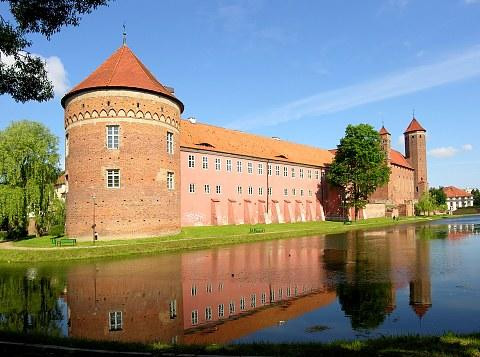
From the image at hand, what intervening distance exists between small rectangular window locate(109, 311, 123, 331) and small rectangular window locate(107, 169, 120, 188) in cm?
1910

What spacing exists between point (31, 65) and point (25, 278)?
32.0 feet

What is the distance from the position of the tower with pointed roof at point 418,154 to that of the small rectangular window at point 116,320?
9483cm

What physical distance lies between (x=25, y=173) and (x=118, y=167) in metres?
10.8

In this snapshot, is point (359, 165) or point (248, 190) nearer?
point (248, 190)

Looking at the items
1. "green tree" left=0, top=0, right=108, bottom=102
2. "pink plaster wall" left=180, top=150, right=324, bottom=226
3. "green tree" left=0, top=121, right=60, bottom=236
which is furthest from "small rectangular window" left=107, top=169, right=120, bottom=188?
"green tree" left=0, top=0, right=108, bottom=102

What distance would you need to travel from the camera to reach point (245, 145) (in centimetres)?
5047

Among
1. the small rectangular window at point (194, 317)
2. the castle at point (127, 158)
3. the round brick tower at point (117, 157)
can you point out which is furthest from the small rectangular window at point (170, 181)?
the small rectangular window at point (194, 317)

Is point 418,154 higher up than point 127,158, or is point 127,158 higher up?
point 418,154

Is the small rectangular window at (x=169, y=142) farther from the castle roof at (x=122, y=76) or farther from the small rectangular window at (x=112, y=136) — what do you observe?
the small rectangular window at (x=112, y=136)

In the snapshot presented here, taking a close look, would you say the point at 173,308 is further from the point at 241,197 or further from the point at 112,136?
the point at 241,197

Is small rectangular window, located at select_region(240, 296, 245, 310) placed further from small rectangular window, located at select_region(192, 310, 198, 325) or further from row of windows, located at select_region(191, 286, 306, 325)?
small rectangular window, located at select_region(192, 310, 198, 325)

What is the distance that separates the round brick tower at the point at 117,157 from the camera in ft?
94.4

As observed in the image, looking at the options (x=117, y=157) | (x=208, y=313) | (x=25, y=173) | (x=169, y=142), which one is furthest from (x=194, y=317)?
(x=25, y=173)

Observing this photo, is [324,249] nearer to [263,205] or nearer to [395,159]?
[263,205]
